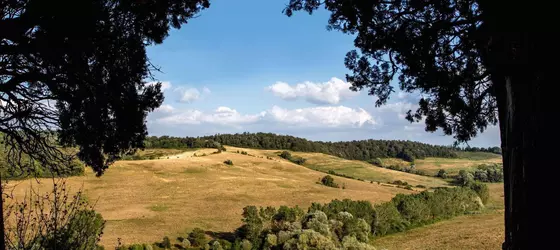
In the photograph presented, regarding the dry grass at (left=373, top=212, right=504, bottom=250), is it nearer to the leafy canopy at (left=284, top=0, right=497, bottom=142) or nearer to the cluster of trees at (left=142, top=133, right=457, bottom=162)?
the leafy canopy at (left=284, top=0, right=497, bottom=142)

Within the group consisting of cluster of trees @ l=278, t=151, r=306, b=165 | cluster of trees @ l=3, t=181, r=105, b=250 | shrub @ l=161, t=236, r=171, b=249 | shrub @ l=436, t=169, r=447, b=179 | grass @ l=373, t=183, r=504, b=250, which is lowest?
grass @ l=373, t=183, r=504, b=250

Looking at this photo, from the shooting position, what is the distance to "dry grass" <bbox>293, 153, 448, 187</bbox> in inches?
4092

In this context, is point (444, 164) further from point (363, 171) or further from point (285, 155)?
point (285, 155)

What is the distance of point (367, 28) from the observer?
10.2 m

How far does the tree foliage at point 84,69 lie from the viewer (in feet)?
26.0

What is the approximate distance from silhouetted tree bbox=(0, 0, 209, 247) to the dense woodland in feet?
335

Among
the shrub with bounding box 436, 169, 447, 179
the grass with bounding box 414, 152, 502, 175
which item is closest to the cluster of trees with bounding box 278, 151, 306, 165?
the shrub with bounding box 436, 169, 447, 179

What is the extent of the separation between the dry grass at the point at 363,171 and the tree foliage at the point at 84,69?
315 feet

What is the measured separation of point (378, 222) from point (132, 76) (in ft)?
151

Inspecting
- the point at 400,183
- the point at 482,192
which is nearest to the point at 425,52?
the point at 482,192

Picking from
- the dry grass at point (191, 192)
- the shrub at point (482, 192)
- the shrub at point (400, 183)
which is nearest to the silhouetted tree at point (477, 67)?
the dry grass at point (191, 192)

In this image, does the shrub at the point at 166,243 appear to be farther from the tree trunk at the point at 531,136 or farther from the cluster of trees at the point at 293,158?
the cluster of trees at the point at 293,158

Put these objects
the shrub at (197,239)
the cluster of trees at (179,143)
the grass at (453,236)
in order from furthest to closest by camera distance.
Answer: the cluster of trees at (179,143), the grass at (453,236), the shrub at (197,239)

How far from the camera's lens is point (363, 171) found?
4476 inches
